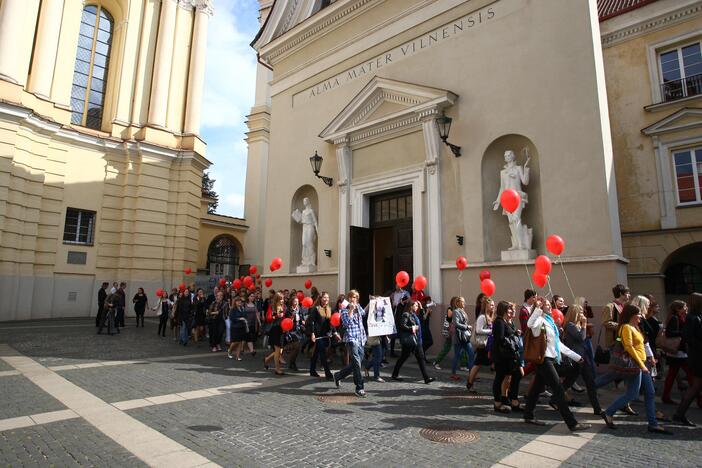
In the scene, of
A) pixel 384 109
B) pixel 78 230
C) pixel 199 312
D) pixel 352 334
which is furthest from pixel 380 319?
pixel 78 230

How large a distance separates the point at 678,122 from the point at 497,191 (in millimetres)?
7488

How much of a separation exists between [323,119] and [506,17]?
23.3 feet

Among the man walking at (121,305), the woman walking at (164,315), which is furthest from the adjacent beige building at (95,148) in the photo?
the woman walking at (164,315)

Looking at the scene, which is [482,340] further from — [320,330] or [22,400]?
[22,400]

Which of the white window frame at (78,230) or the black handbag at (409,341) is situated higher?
the white window frame at (78,230)

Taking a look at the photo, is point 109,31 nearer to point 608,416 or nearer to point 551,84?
point 551,84

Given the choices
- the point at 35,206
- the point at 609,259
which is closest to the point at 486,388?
the point at 609,259

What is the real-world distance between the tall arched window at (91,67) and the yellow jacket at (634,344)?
2673 centimetres

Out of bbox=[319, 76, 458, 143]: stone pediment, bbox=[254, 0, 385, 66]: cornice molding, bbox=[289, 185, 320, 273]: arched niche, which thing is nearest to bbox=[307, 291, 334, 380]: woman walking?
bbox=[319, 76, 458, 143]: stone pediment

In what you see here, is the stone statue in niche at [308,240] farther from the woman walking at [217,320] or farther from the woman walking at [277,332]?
the woman walking at [277,332]

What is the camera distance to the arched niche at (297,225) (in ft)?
54.5

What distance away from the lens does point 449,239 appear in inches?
478

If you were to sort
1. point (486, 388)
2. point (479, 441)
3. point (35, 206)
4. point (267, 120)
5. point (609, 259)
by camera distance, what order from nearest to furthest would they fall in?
point (479, 441) → point (486, 388) → point (609, 259) → point (35, 206) → point (267, 120)

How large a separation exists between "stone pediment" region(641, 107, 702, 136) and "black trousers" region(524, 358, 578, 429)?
12.6 meters
